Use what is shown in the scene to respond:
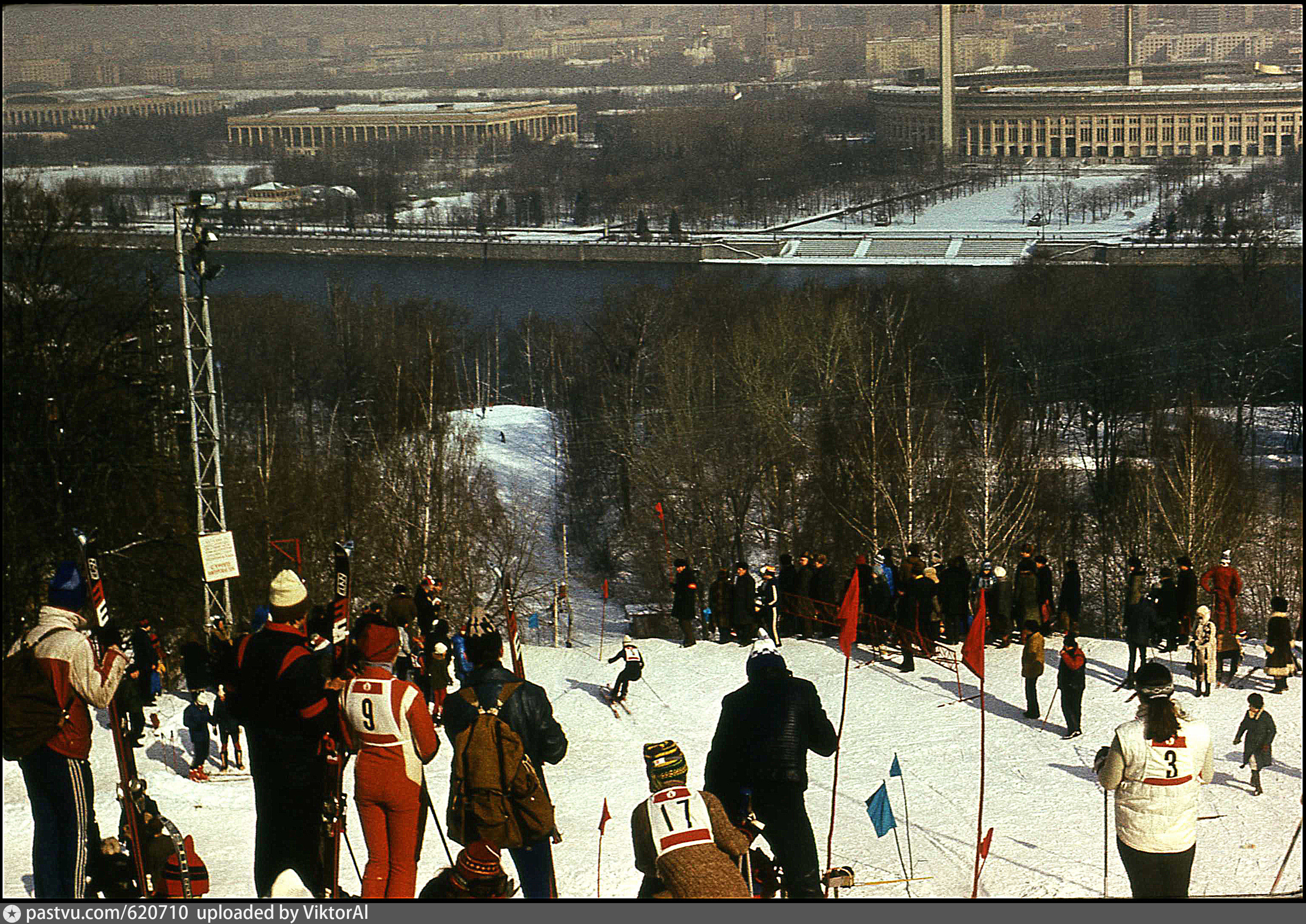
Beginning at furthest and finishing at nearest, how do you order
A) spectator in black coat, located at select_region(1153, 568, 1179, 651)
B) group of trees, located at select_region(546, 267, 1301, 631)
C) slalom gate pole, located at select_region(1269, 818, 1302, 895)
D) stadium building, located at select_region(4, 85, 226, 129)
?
stadium building, located at select_region(4, 85, 226, 129), group of trees, located at select_region(546, 267, 1301, 631), spectator in black coat, located at select_region(1153, 568, 1179, 651), slalom gate pole, located at select_region(1269, 818, 1302, 895)

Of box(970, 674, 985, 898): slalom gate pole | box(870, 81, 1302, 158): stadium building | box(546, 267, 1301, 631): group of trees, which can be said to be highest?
box(870, 81, 1302, 158): stadium building

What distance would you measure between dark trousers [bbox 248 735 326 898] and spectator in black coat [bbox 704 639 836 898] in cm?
125

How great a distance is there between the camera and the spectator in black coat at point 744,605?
982 cm

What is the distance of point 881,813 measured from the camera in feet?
21.5

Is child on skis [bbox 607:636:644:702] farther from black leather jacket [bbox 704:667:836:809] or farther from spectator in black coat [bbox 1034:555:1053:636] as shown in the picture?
black leather jacket [bbox 704:667:836:809]

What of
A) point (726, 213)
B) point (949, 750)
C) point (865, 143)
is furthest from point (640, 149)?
point (949, 750)

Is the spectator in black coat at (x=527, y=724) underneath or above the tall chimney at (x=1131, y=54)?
underneath

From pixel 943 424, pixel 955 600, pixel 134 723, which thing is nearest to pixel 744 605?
pixel 955 600

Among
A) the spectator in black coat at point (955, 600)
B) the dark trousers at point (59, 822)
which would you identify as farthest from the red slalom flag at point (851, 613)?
the dark trousers at point (59, 822)

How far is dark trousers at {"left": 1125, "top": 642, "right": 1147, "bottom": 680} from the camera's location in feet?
29.2

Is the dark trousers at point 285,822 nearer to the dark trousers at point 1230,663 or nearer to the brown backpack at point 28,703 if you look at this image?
the brown backpack at point 28,703

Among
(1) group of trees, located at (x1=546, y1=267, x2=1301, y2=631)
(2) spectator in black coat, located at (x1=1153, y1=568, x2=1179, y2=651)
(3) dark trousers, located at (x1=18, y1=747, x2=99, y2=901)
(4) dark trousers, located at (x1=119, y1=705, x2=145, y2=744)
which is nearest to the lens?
(3) dark trousers, located at (x1=18, y1=747, x2=99, y2=901)

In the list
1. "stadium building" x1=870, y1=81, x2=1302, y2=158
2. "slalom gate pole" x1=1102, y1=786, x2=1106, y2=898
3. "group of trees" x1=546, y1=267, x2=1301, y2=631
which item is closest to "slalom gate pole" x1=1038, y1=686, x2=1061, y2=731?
"slalom gate pole" x1=1102, y1=786, x2=1106, y2=898

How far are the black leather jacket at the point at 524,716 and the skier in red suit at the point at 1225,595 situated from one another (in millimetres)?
4920
